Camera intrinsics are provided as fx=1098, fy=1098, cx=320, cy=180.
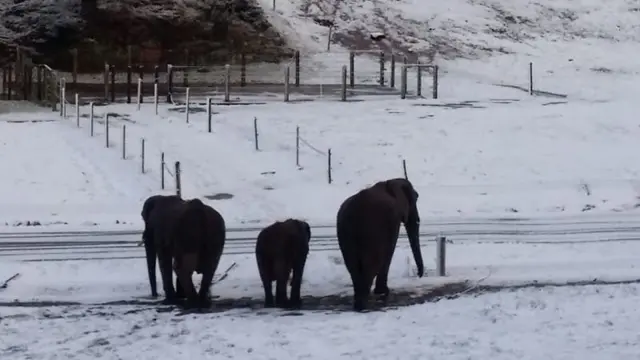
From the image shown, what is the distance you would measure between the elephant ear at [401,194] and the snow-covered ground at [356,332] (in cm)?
176

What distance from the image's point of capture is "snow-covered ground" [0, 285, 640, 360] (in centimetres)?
1001

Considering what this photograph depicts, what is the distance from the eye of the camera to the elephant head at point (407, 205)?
14.2 metres

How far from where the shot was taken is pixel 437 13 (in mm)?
54375

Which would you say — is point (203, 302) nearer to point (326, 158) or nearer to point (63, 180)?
point (63, 180)

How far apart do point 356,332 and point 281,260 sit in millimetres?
2141

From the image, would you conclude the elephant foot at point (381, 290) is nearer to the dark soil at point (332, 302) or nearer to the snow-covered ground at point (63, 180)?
the dark soil at point (332, 302)

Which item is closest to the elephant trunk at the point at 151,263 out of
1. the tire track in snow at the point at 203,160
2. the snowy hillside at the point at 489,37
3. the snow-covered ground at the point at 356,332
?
the snow-covered ground at the point at 356,332

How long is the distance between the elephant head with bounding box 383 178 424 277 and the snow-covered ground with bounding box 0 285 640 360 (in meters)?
1.84

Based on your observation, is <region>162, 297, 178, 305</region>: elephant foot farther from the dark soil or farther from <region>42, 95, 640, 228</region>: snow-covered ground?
<region>42, 95, 640, 228</region>: snow-covered ground

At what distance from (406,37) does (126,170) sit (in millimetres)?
27815

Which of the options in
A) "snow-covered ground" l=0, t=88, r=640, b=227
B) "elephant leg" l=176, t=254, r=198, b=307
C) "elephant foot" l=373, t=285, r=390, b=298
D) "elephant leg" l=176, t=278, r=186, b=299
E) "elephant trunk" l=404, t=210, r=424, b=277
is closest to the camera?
"elephant leg" l=176, t=254, r=198, b=307

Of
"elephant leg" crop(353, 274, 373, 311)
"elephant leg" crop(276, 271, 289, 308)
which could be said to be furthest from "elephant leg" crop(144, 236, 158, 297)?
"elephant leg" crop(353, 274, 373, 311)

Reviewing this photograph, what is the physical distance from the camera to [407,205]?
1459cm

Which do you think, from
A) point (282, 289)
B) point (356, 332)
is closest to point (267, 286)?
point (282, 289)
